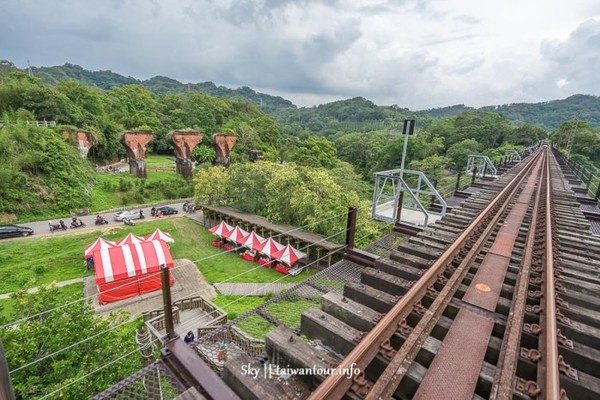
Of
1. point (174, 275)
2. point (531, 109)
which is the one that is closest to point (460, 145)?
point (174, 275)

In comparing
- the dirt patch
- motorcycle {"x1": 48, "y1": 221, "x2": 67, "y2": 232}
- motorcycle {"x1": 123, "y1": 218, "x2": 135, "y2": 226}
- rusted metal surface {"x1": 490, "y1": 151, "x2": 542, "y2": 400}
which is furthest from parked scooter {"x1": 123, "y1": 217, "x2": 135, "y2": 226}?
rusted metal surface {"x1": 490, "y1": 151, "x2": 542, "y2": 400}

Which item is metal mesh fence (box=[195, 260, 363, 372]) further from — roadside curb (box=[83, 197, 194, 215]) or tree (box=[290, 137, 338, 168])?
tree (box=[290, 137, 338, 168])

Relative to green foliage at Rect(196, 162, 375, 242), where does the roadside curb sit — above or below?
below

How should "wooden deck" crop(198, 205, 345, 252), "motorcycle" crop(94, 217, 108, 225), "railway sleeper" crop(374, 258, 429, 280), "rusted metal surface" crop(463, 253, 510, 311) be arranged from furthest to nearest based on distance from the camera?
"motorcycle" crop(94, 217, 108, 225) < "wooden deck" crop(198, 205, 345, 252) < "railway sleeper" crop(374, 258, 429, 280) < "rusted metal surface" crop(463, 253, 510, 311)

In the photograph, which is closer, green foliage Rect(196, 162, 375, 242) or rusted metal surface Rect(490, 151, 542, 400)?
rusted metal surface Rect(490, 151, 542, 400)

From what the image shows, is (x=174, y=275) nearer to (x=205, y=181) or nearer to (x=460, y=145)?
(x=205, y=181)
